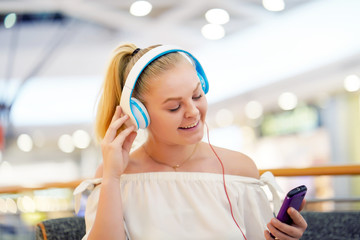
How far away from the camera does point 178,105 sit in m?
1.49

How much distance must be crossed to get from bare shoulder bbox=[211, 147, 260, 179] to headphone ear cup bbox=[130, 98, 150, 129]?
0.35 metres

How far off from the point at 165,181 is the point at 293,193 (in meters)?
0.50

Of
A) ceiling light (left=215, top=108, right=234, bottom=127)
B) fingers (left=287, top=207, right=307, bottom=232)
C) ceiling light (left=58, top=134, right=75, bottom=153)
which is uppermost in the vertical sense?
ceiling light (left=215, top=108, right=234, bottom=127)

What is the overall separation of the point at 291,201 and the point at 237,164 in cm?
43

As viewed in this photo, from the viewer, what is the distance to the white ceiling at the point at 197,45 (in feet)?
24.7

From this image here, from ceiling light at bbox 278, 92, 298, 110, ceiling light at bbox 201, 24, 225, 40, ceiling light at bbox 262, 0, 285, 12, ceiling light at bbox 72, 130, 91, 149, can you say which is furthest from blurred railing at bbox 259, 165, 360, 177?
ceiling light at bbox 72, 130, 91, 149

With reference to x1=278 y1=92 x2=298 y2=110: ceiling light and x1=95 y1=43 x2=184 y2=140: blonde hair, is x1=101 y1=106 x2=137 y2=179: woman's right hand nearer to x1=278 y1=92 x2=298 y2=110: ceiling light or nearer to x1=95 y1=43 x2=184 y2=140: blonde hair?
x1=95 y1=43 x2=184 y2=140: blonde hair

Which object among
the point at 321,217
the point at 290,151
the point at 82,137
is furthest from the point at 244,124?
the point at 321,217

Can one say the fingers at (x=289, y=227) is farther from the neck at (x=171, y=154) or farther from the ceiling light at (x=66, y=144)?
the ceiling light at (x=66, y=144)

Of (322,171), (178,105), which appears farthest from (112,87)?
(322,171)

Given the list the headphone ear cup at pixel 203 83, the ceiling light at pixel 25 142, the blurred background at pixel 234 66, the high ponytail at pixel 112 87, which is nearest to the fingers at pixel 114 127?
the high ponytail at pixel 112 87

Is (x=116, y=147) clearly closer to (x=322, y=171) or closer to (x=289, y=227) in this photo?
(x=289, y=227)

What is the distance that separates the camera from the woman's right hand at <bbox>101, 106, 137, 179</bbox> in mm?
1488

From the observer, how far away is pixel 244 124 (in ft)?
43.9
